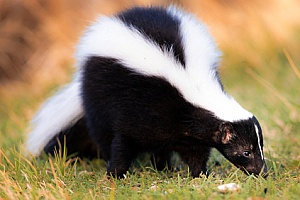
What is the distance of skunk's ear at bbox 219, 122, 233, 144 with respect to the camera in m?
4.89

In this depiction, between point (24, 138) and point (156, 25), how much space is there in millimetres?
2519

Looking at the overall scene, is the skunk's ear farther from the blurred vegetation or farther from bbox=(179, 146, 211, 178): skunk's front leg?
bbox=(179, 146, 211, 178): skunk's front leg

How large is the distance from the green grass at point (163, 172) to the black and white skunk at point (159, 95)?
0.25 m

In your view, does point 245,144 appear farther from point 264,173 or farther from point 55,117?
point 55,117

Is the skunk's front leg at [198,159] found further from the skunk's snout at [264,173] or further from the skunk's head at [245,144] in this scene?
the skunk's snout at [264,173]

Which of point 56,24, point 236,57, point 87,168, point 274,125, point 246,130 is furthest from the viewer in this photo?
point 56,24

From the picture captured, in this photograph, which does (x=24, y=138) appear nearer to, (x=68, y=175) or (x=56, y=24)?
(x=68, y=175)

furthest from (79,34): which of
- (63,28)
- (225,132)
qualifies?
(225,132)

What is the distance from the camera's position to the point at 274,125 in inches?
268

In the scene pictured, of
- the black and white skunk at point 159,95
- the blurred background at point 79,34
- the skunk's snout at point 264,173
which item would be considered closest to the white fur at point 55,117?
the black and white skunk at point 159,95

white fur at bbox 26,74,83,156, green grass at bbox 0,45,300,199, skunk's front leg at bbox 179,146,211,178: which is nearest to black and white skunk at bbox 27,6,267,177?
skunk's front leg at bbox 179,146,211,178

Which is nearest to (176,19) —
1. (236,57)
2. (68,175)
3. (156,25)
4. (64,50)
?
(156,25)

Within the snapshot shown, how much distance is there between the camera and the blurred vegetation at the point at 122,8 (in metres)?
5.33

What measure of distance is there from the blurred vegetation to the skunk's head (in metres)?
0.12
